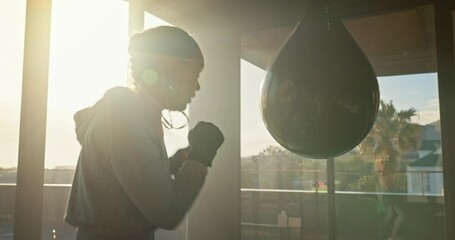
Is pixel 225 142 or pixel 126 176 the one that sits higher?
pixel 225 142

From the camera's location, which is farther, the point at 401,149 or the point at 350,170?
the point at 401,149

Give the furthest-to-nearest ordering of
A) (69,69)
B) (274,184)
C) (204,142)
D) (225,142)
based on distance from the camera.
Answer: (274,184), (225,142), (69,69), (204,142)

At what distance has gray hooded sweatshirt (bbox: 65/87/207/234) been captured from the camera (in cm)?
65

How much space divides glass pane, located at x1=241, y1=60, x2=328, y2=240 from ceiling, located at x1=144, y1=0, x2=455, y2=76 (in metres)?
0.24

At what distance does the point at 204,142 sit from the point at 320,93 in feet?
0.78

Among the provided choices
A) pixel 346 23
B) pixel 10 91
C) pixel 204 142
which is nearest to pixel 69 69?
pixel 10 91

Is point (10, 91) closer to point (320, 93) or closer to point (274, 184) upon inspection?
point (320, 93)

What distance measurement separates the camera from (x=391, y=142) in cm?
325

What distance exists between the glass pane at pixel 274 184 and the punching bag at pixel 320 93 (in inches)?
49.7

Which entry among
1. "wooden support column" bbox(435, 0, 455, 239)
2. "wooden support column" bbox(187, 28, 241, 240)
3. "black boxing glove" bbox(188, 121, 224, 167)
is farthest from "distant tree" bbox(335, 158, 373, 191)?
"black boxing glove" bbox(188, 121, 224, 167)

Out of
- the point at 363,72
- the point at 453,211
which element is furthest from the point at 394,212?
the point at 363,72

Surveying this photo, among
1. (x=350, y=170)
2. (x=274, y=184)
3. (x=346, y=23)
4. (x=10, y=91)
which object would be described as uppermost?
(x=346, y=23)

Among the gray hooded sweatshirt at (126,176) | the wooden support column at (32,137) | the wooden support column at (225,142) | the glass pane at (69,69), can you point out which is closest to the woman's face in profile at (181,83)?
the gray hooded sweatshirt at (126,176)

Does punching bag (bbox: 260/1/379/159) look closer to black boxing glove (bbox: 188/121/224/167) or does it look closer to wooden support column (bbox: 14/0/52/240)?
black boxing glove (bbox: 188/121/224/167)
